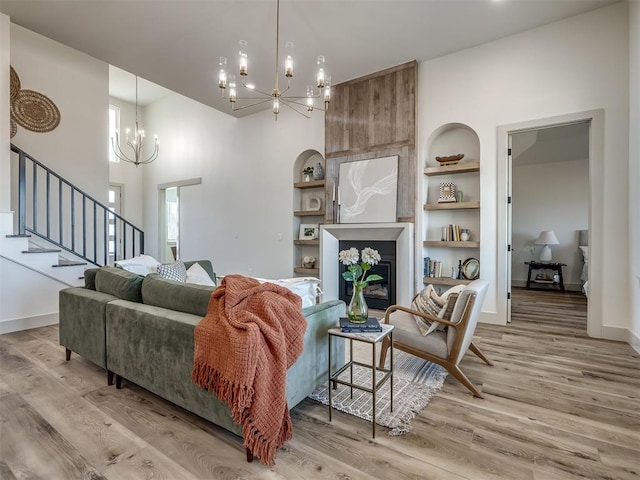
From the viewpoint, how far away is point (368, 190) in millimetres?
4672

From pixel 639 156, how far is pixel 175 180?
307 inches

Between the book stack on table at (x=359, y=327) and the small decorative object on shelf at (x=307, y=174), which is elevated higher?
the small decorative object on shelf at (x=307, y=174)

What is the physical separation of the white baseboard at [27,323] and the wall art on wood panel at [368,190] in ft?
13.1

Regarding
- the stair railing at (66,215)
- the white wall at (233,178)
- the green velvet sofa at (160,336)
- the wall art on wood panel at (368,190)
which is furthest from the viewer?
the white wall at (233,178)

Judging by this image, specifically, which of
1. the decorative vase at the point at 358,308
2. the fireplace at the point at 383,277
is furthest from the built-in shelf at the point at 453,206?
the decorative vase at the point at 358,308

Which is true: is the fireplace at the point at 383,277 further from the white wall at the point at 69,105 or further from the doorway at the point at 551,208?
the white wall at the point at 69,105

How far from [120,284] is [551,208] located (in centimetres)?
762

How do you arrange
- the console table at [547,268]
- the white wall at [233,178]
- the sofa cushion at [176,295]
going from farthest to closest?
1. the console table at [547,268]
2. the white wall at [233,178]
3. the sofa cushion at [176,295]

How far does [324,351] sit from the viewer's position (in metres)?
2.09

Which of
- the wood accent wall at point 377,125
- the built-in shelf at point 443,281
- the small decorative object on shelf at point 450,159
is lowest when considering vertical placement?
the built-in shelf at point 443,281

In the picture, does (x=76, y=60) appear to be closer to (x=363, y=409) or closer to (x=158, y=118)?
(x=158, y=118)

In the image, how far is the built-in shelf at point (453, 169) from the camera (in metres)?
4.05

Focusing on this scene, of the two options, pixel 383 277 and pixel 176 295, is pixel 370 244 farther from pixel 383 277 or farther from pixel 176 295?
pixel 176 295

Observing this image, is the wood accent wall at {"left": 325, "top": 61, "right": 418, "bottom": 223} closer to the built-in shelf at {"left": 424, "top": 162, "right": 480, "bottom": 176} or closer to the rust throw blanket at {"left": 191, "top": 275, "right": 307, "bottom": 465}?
the built-in shelf at {"left": 424, "top": 162, "right": 480, "bottom": 176}
